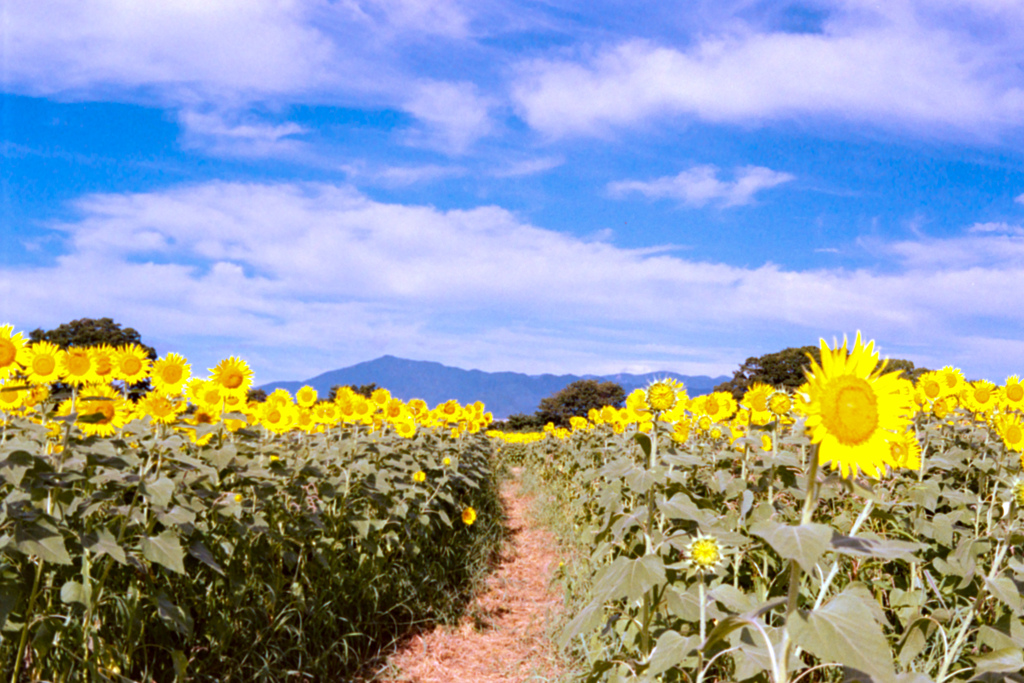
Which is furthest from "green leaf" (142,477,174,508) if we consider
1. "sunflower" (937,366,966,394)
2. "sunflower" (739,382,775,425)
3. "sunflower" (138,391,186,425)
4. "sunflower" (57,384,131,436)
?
"sunflower" (937,366,966,394)

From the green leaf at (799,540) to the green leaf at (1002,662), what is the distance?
1430 millimetres

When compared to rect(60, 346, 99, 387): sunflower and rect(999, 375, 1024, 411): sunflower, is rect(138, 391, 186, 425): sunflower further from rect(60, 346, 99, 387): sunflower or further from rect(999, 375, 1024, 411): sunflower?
Result: rect(999, 375, 1024, 411): sunflower

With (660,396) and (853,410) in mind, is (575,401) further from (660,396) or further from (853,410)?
(853,410)

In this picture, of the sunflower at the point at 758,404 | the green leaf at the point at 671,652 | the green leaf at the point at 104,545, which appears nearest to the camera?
the green leaf at the point at 671,652

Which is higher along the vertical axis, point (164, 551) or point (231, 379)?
point (231, 379)

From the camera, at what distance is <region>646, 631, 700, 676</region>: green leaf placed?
7.00ft

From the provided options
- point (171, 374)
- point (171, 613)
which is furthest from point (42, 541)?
point (171, 374)

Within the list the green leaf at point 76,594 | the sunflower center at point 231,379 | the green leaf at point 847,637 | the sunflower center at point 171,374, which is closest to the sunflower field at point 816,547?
the green leaf at point 847,637

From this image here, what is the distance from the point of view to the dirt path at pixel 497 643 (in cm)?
482

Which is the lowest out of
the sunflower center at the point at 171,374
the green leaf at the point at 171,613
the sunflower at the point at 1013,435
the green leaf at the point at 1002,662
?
the green leaf at the point at 171,613

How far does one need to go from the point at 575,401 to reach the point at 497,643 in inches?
2116

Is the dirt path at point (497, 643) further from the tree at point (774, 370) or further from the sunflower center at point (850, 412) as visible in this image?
the tree at point (774, 370)

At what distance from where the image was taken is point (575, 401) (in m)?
58.8

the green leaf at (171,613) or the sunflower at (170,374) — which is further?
the sunflower at (170,374)
